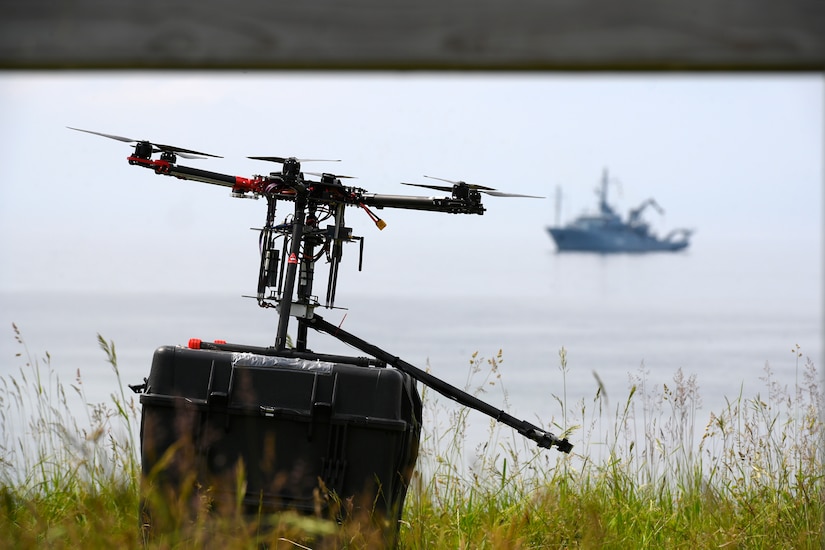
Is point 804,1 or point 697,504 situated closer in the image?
point 804,1

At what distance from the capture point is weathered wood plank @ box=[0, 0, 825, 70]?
5.28ft

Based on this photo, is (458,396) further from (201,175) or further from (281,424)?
(201,175)

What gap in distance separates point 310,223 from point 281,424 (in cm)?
98

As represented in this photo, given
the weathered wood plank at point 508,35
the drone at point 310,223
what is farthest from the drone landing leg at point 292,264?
the weathered wood plank at point 508,35

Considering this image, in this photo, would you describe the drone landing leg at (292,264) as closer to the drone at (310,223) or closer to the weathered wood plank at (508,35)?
the drone at (310,223)

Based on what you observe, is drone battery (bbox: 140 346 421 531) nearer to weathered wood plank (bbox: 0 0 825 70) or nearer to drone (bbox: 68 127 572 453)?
drone (bbox: 68 127 572 453)

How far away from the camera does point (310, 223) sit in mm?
3943

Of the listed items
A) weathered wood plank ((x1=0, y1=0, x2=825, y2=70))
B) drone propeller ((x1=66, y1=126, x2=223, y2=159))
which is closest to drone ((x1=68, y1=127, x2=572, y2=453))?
drone propeller ((x1=66, y1=126, x2=223, y2=159))

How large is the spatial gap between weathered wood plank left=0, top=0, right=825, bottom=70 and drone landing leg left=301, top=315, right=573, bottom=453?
7.81 feet

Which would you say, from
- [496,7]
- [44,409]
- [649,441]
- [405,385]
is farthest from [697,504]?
[496,7]

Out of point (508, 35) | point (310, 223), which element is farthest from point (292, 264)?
point (508, 35)

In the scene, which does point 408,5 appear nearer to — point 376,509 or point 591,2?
point 591,2

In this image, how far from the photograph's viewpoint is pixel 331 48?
1634 mm

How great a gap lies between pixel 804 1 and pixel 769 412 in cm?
305
